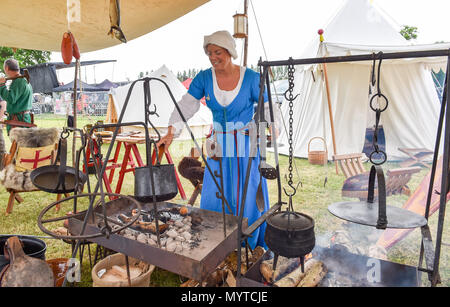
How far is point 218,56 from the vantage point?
7.33 feet

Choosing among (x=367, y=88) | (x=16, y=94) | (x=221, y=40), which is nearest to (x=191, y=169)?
(x=221, y=40)

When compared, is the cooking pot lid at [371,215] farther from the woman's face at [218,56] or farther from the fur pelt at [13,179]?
the fur pelt at [13,179]

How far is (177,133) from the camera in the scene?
2.43 metres

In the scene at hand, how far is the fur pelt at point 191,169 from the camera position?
3.46 meters

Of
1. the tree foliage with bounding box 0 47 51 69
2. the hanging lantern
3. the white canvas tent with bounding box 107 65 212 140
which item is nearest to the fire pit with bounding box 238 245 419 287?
the hanging lantern

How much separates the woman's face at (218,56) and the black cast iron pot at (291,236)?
52.1 inches

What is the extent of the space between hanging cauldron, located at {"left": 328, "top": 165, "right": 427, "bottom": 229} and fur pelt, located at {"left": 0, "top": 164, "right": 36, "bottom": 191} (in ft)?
12.0

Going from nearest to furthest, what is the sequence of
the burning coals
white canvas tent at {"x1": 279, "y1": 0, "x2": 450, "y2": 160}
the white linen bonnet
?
1. the burning coals
2. the white linen bonnet
3. white canvas tent at {"x1": 279, "y1": 0, "x2": 450, "y2": 160}

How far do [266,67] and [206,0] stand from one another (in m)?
1.72

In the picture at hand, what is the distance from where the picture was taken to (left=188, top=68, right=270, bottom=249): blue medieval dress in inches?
91.7

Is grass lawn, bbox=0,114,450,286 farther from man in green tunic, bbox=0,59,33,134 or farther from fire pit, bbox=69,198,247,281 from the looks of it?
man in green tunic, bbox=0,59,33,134

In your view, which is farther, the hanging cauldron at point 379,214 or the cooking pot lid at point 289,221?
the cooking pot lid at point 289,221

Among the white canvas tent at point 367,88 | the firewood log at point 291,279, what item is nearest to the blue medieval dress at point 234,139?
the firewood log at point 291,279
